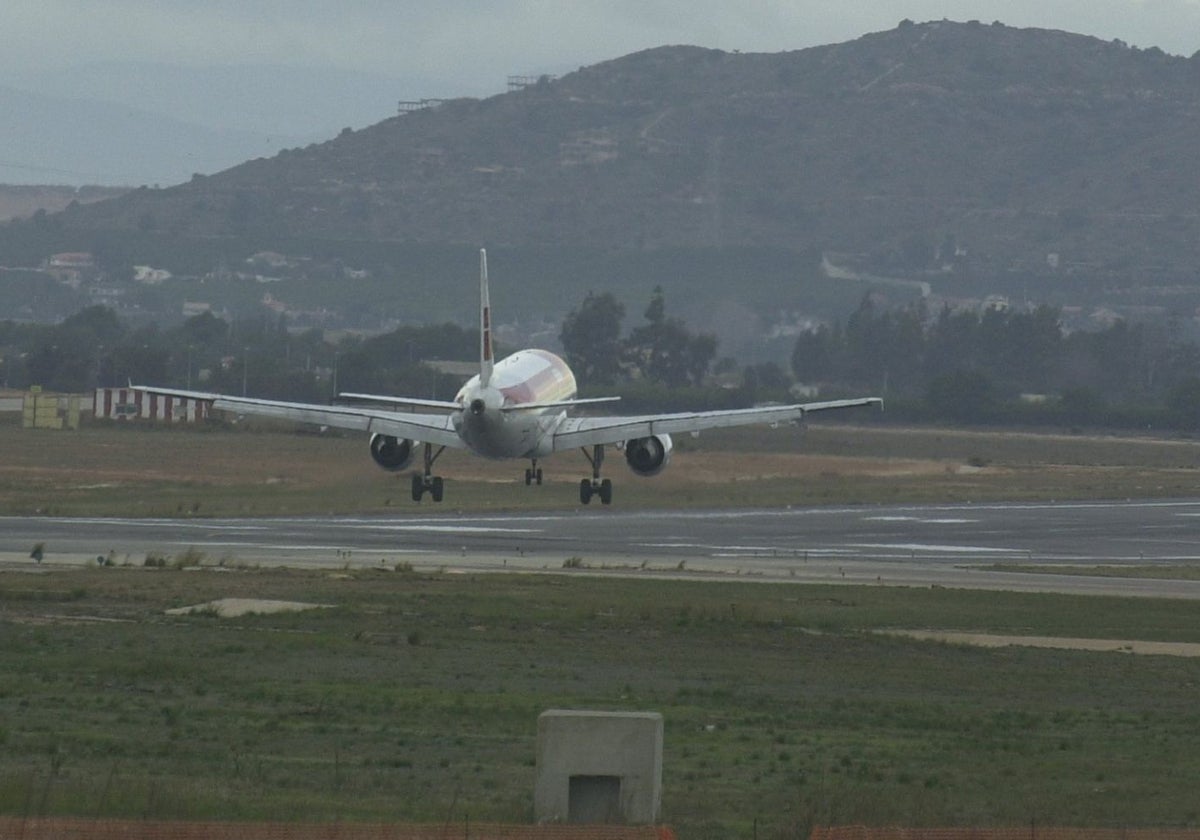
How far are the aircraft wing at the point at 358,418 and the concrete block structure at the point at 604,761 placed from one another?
52693 millimetres

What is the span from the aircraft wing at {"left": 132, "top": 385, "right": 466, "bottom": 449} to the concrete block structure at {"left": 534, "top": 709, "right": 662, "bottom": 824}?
52.7m

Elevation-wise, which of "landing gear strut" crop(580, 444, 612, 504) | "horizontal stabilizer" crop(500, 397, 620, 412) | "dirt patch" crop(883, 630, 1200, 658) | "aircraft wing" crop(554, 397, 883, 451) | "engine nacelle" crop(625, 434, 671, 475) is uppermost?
"horizontal stabilizer" crop(500, 397, 620, 412)

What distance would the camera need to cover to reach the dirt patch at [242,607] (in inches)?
1933

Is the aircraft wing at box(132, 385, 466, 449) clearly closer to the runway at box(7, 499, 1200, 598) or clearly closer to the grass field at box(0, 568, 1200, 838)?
the runway at box(7, 499, 1200, 598)

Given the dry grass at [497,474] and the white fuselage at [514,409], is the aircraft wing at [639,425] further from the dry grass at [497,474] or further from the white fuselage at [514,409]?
the dry grass at [497,474]

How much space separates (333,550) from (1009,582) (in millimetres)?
21403

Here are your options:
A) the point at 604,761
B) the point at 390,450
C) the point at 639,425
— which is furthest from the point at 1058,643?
the point at 390,450

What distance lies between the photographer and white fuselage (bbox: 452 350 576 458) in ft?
239

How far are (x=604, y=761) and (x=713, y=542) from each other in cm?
5883

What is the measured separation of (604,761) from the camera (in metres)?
24.3

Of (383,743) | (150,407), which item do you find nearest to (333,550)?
(383,743)

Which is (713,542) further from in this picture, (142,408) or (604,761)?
(142,408)

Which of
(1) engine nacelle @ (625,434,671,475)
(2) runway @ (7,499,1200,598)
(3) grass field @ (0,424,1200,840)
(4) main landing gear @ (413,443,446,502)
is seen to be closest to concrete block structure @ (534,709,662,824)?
(3) grass field @ (0,424,1200,840)

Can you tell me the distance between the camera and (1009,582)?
6906cm
